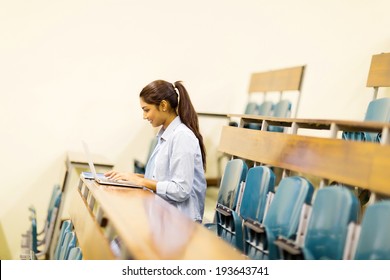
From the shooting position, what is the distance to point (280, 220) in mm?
659

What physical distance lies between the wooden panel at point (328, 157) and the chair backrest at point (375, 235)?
4 centimetres

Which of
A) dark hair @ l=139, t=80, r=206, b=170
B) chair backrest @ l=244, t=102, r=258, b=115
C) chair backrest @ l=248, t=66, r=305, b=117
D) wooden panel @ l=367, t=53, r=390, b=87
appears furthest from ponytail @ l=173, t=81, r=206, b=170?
chair backrest @ l=244, t=102, r=258, b=115

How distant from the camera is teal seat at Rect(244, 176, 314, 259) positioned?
0.63 m

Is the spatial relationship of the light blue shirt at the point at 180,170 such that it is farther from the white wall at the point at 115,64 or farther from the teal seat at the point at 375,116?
the white wall at the point at 115,64

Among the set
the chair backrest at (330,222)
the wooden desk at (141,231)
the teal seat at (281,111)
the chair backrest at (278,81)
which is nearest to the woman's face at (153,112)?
the wooden desk at (141,231)

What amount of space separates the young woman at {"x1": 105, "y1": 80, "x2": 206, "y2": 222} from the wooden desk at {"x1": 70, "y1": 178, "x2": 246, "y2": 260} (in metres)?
0.04

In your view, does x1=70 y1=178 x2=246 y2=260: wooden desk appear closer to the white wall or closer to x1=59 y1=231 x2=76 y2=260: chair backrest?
x1=59 y1=231 x2=76 y2=260: chair backrest

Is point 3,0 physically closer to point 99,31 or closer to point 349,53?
point 99,31

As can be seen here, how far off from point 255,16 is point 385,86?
0.75m

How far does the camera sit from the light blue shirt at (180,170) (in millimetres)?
794

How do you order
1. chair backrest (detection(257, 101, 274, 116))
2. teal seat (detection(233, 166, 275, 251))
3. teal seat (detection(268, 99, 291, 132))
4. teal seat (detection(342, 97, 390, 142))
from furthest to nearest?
chair backrest (detection(257, 101, 274, 116)) < teal seat (detection(268, 99, 291, 132)) < teal seat (detection(342, 97, 390, 142)) < teal seat (detection(233, 166, 275, 251))

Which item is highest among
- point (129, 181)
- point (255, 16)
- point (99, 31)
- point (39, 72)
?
point (255, 16)
